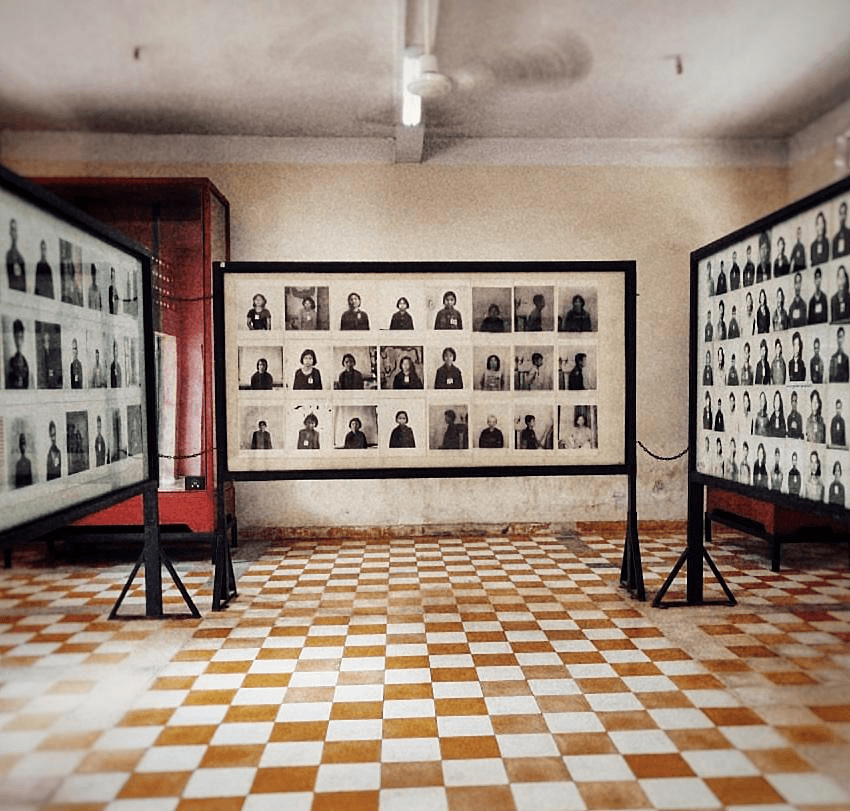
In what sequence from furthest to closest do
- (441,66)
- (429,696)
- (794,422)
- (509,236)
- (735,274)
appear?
(509,236) → (441,66) → (735,274) → (794,422) → (429,696)

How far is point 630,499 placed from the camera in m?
4.90

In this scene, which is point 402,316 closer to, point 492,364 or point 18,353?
point 492,364

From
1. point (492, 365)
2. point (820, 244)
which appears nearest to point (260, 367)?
point (492, 365)

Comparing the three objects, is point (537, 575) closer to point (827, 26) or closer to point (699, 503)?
point (699, 503)

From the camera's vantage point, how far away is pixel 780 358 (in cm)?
373

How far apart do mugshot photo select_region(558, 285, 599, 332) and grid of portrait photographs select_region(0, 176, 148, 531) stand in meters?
2.66

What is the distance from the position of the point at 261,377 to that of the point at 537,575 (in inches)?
102

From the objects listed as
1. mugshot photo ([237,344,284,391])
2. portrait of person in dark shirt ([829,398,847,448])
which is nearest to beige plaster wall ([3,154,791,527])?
mugshot photo ([237,344,284,391])

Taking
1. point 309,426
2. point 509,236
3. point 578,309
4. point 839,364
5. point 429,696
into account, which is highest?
point 509,236

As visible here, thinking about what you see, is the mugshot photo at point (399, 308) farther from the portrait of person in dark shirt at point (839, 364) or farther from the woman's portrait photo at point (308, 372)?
the portrait of person in dark shirt at point (839, 364)

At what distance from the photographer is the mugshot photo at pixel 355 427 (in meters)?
4.71

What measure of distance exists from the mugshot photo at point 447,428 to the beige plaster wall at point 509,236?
2.56 metres

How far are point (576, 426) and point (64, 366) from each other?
→ 3.06 m

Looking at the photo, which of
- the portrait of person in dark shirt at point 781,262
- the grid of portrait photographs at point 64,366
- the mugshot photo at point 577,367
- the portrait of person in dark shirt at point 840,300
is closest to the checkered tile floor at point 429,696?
A: the grid of portrait photographs at point 64,366
